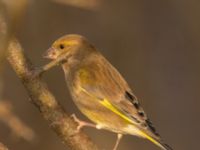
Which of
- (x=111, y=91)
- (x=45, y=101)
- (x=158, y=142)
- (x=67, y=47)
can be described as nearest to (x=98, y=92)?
(x=111, y=91)

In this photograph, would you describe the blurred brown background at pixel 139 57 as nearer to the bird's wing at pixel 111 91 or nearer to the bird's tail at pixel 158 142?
the bird's wing at pixel 111 91

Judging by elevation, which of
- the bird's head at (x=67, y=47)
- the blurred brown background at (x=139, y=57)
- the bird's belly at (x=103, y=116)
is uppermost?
the bird's head at (x=67, y=47)

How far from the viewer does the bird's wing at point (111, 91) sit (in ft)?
14.5

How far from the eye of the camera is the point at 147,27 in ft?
28.5

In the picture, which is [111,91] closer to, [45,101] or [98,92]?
[98,92]

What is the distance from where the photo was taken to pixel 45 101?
3203mm

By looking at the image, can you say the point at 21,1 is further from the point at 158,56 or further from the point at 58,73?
the point at 158,56

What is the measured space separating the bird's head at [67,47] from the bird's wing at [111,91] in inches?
5.0

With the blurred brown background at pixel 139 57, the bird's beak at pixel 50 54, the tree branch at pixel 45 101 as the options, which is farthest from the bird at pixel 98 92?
the blurred brown background at pixel 139 57

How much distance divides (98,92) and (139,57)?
3.97m

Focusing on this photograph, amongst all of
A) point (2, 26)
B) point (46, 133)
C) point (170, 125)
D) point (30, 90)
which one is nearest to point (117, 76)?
point (30, 90)

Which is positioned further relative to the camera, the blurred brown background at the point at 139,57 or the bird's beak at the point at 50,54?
the blurred brown background at the point at 139,57

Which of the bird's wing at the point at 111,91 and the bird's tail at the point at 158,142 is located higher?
the bird's wing at the point at 111,91

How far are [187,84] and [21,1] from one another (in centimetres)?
731
